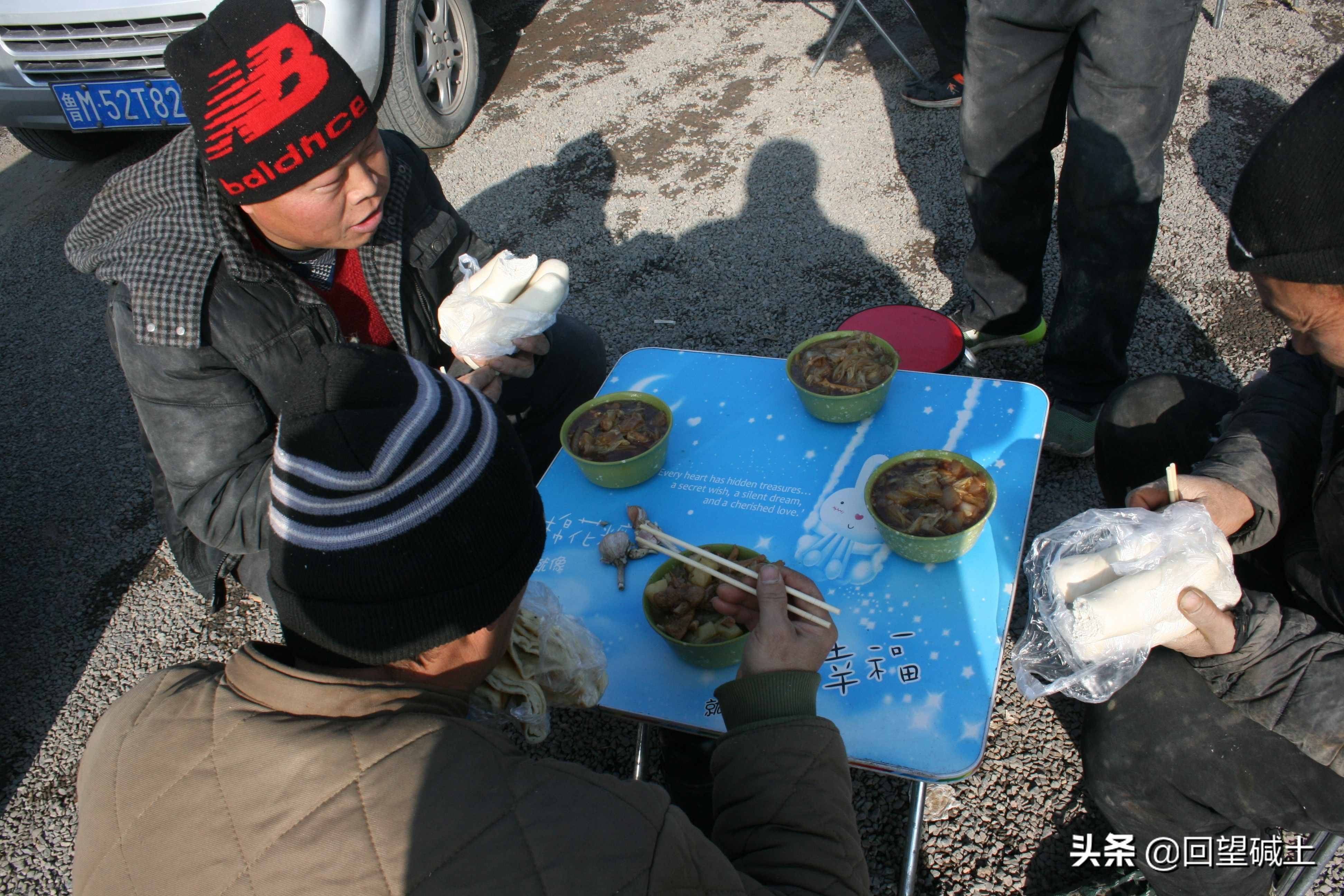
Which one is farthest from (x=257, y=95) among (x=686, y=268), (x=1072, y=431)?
(x=1072, y=431)

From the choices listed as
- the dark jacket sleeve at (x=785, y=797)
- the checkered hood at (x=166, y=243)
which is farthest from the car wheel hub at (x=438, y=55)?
the dark jacket sleeve at (x=785, y=797)

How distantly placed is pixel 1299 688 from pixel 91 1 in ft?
19.1

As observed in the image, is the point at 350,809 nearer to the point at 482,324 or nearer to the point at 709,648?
the point at 709,648

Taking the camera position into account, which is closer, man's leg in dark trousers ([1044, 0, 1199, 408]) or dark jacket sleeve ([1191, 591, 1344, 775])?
dark jacket sleeve ([1191, 591, 1344, 775])

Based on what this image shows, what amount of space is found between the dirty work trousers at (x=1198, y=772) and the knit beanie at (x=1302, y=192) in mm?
803

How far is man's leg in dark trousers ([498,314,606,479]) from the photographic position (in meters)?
2.69

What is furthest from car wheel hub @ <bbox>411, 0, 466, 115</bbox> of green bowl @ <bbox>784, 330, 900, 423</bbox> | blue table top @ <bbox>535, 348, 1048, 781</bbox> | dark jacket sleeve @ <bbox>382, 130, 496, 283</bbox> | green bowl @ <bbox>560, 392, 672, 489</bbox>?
green bowl @ <bbox>784, 330, 900, 423</bbox>

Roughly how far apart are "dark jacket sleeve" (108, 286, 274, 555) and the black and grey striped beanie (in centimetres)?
99

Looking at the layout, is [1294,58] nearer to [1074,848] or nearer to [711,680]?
[1074,848]

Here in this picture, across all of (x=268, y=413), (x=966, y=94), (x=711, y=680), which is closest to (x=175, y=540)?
(x=268, y=413)

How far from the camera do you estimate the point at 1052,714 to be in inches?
91.0

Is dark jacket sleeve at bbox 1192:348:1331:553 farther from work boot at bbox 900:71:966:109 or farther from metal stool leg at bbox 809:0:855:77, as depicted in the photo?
metal stool leg at bbox 809:0:855:77

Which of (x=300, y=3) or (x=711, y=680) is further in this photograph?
A: (x=300, y=3)

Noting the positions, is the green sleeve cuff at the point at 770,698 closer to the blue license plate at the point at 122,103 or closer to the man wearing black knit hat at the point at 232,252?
the man wearing black knit hat at the point at 232,252
